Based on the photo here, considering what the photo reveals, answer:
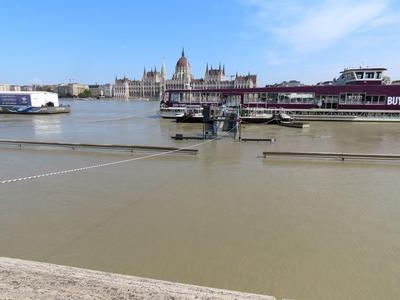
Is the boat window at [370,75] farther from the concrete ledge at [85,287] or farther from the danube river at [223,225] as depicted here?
the concrete ledge at [85,287]

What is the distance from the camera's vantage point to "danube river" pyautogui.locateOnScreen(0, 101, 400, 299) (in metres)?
5.83

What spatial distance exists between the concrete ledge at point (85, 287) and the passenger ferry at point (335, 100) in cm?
3915

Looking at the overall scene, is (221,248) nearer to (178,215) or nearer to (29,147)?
(178,215)

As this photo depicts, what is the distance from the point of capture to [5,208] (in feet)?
30.1

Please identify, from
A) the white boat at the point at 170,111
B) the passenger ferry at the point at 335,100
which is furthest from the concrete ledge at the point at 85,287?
the white boat at the point at 170,111

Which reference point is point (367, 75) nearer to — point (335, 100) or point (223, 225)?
point (335, 100)

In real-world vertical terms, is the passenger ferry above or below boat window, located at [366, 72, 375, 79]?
below

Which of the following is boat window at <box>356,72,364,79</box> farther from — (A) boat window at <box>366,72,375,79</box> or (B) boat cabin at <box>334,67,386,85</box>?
(A) boat window at <box>366,72,375,79</box>

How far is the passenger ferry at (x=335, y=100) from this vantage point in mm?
45312

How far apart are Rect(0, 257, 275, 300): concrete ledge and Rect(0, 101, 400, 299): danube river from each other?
1.69m

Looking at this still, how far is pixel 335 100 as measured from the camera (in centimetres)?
4794

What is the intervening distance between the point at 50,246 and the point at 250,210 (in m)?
4.90

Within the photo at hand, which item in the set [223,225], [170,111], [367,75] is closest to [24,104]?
[170,111]

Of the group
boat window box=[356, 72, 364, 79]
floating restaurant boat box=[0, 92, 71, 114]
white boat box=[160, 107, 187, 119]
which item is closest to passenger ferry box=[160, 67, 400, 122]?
boat window box=[356, 72, 364, 79]
